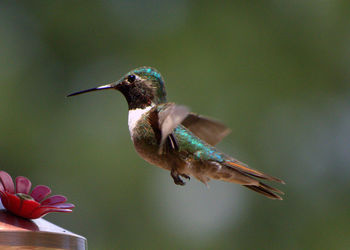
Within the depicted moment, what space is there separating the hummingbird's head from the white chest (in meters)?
0.02

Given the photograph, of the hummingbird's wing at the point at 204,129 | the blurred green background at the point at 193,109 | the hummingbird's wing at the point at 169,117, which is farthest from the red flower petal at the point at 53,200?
the blurred green background at the point at 193,109

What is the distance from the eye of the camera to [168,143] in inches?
87.2

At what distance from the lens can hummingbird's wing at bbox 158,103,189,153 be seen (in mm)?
1729

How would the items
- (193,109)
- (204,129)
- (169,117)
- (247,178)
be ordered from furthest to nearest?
(193,109)
(204,129)
(247,178)
(169,117)

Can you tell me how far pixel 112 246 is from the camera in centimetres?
825

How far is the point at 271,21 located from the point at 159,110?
782 cm

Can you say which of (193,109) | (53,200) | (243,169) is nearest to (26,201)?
(53,200)

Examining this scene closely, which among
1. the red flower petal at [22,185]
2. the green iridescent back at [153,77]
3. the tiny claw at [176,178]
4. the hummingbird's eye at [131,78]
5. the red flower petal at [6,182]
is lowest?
the red flower petal at [6,182]

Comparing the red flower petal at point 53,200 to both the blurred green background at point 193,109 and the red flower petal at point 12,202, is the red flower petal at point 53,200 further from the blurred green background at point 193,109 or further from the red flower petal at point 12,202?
the blurred green background at point 193,109

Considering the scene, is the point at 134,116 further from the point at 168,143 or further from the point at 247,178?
the point at 247,178

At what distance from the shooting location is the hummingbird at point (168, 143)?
209cm

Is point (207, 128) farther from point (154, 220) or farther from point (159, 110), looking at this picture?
point (154, 220)

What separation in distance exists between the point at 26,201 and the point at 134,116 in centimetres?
55

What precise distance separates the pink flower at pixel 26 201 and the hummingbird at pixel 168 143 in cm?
40
